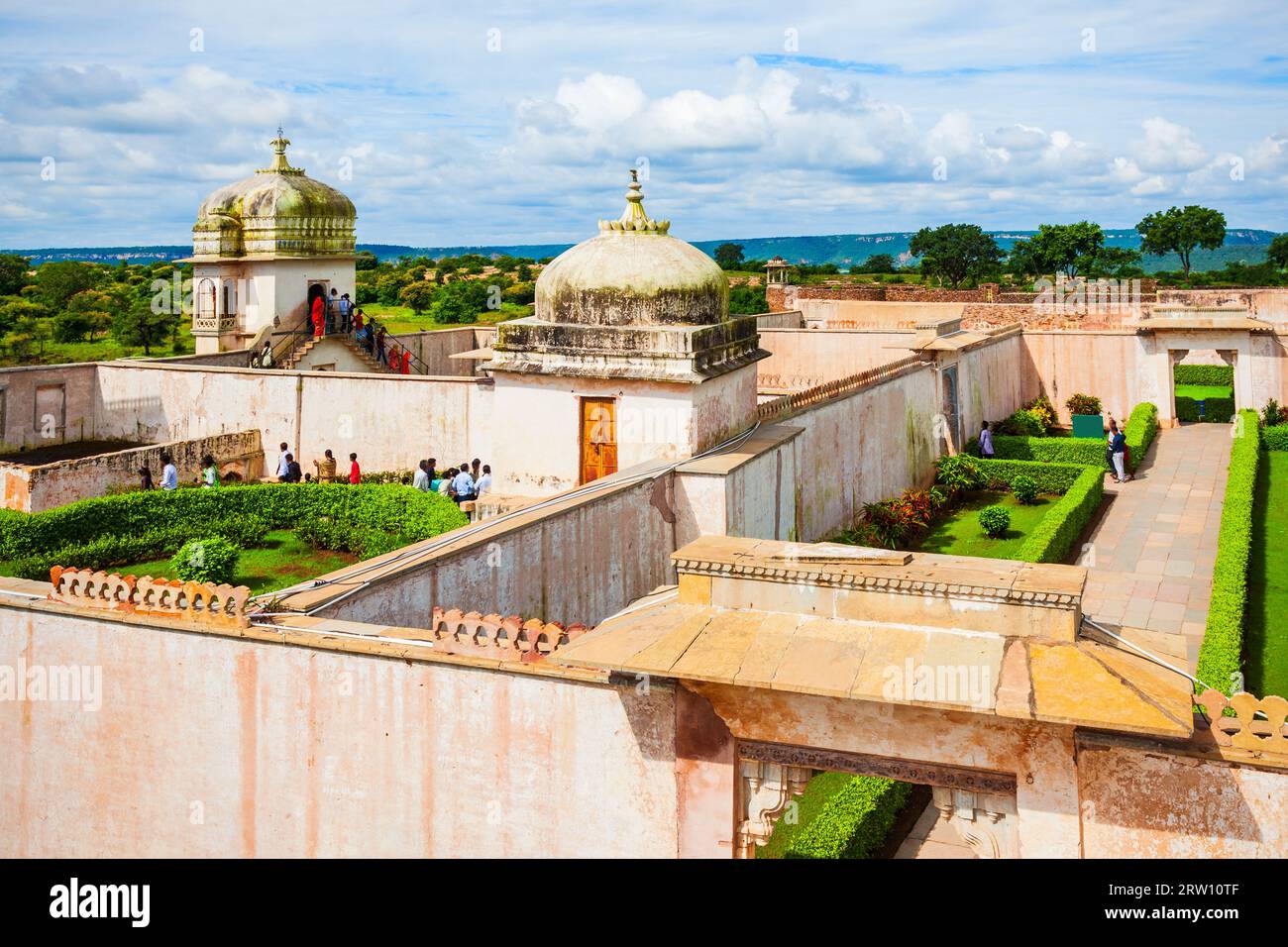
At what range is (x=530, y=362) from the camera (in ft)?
53.1

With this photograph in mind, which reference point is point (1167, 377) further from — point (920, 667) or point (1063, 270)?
point (1063, 270)

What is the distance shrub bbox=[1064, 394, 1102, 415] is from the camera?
33.3 metres

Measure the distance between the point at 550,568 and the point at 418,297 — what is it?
46.9 meters

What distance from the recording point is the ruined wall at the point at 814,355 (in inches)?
1390

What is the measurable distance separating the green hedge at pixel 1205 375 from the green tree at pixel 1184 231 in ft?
91.8

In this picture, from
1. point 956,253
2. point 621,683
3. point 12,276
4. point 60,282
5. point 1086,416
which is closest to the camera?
point 621,683

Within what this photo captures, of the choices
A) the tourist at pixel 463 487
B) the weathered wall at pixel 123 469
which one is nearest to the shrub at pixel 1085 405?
the tourist at pixel 463 487

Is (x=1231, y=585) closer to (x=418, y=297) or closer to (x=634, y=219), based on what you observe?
(x=634, y=219)

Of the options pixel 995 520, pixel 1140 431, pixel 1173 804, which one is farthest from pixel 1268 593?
pixel 1173 804

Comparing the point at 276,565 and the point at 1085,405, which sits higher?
the point at 1085,405

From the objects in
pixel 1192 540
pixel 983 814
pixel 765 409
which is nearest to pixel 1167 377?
pixel 1192 540

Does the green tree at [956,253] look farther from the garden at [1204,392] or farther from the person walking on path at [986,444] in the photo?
the person walking on path at [986,444]

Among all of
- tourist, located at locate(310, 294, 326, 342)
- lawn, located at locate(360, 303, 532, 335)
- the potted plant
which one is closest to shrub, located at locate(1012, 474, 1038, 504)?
the potted plant

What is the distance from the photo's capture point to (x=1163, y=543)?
20969mm
